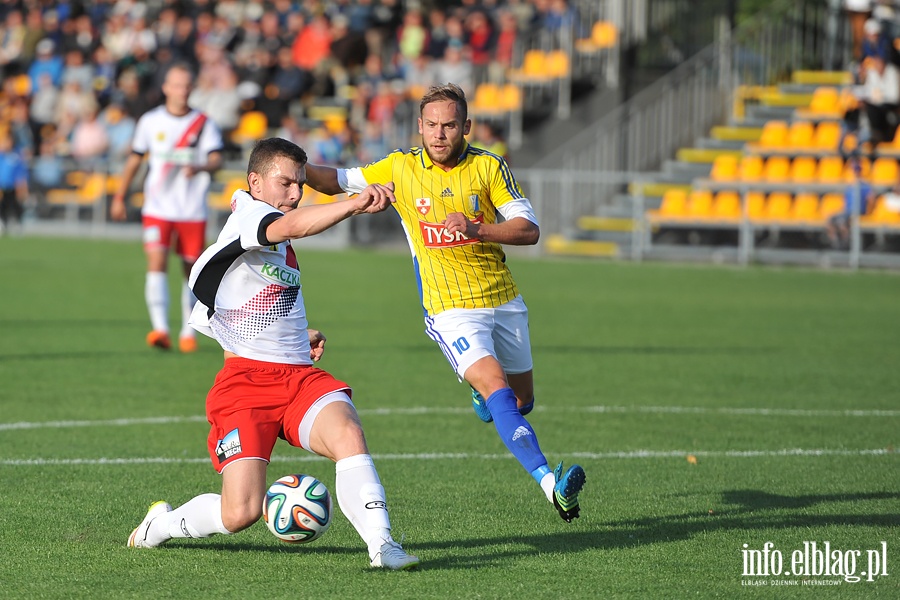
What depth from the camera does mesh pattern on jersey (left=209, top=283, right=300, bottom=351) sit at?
5.55m

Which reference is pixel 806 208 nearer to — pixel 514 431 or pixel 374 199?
pixel 514 431

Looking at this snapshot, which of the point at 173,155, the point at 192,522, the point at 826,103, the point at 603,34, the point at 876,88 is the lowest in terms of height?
the point at 192,522

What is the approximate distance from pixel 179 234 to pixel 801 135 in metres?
14.7

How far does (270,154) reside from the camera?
544cm

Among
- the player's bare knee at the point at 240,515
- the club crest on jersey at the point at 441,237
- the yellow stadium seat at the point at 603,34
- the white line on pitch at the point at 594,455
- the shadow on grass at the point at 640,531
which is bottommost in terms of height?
the white line on pitch at the point at 594,455

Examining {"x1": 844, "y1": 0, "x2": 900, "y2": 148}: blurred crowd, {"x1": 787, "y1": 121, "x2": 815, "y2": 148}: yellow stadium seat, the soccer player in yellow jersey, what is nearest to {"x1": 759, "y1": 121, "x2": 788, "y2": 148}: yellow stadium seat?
{"x1": 787, "y1": 121, "x2": 815, "y2": 148}: yellow stadium seat

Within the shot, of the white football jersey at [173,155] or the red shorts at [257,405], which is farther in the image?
the white football jersey at [173,155]

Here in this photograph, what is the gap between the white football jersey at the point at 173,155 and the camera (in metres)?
12.4

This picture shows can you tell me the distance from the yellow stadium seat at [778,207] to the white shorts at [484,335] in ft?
55.6

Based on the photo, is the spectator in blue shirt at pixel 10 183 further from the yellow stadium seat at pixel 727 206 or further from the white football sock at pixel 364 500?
the white football sock at pixel 364 500

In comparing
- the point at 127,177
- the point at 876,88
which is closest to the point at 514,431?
the point at 127,177

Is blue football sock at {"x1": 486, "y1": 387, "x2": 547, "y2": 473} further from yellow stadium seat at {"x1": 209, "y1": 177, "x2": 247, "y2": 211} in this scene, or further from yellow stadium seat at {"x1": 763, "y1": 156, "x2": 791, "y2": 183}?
yellow stadium seat at {"x1": 209, "y1": 177, "x2": 247, "y2": 211}

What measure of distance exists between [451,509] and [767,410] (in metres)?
4.02

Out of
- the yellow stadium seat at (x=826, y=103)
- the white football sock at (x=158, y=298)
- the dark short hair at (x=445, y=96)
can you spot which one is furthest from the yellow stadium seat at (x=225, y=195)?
the dark short hair at (x=445, y=96)
